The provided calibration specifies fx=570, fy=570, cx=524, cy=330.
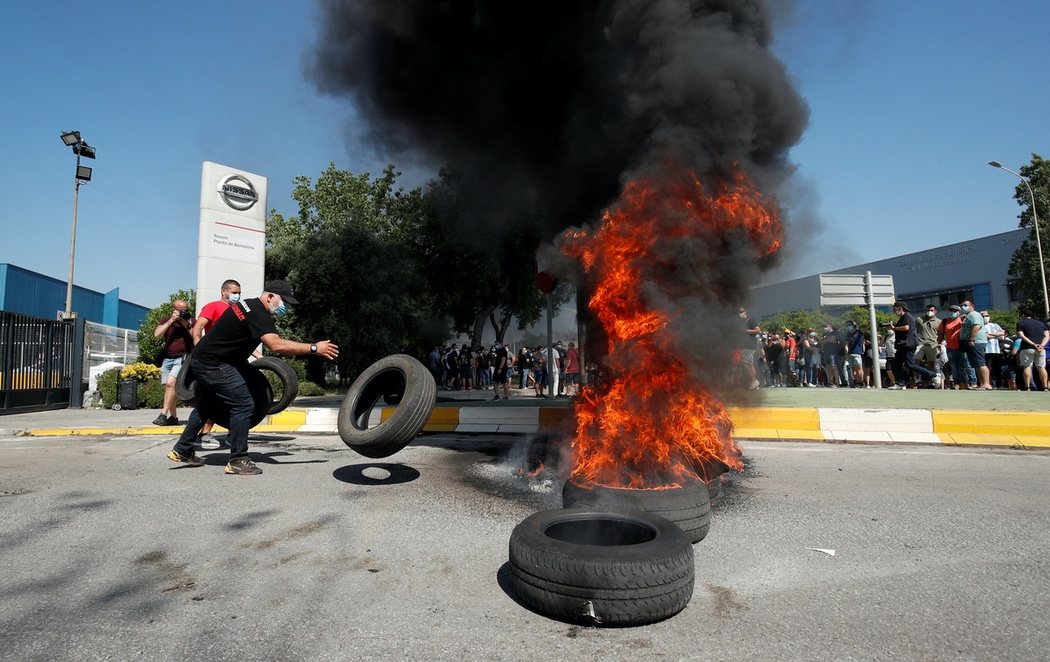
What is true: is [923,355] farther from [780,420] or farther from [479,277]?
[479,277]

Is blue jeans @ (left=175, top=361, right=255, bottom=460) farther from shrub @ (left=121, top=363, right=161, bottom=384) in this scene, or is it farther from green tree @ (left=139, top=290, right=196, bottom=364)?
green tree @ (left=139, top=290, right=196, bottom=364)

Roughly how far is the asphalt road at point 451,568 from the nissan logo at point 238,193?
9.33 metres

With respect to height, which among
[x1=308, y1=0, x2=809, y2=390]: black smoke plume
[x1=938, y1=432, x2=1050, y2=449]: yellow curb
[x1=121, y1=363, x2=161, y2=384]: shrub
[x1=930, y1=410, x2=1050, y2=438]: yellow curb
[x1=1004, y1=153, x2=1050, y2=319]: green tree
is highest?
[x1=1004, y1=153, x2=1050, y2=319]: green tree

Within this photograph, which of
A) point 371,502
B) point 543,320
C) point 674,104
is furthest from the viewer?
point 543,320

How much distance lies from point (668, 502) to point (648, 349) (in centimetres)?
134

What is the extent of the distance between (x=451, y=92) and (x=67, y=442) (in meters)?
7.27

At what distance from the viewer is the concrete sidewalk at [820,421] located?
736 cm

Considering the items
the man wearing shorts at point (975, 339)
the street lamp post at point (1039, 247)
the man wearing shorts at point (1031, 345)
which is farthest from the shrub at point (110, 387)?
the street lamp post at point (1039, 247)

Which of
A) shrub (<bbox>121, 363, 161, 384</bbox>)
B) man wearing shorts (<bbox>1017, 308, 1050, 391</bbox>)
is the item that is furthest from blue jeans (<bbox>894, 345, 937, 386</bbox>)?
shrub (<bbox>121, 363, 161, 384</bbox>)

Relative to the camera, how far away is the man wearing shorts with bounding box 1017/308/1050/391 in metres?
11.2

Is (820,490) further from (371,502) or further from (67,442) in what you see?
(67,442)

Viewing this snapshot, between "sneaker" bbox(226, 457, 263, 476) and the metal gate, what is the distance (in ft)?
32.1

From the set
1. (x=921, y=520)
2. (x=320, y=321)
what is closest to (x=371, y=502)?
(x=921, y=520)

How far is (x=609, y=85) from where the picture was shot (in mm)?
6254
